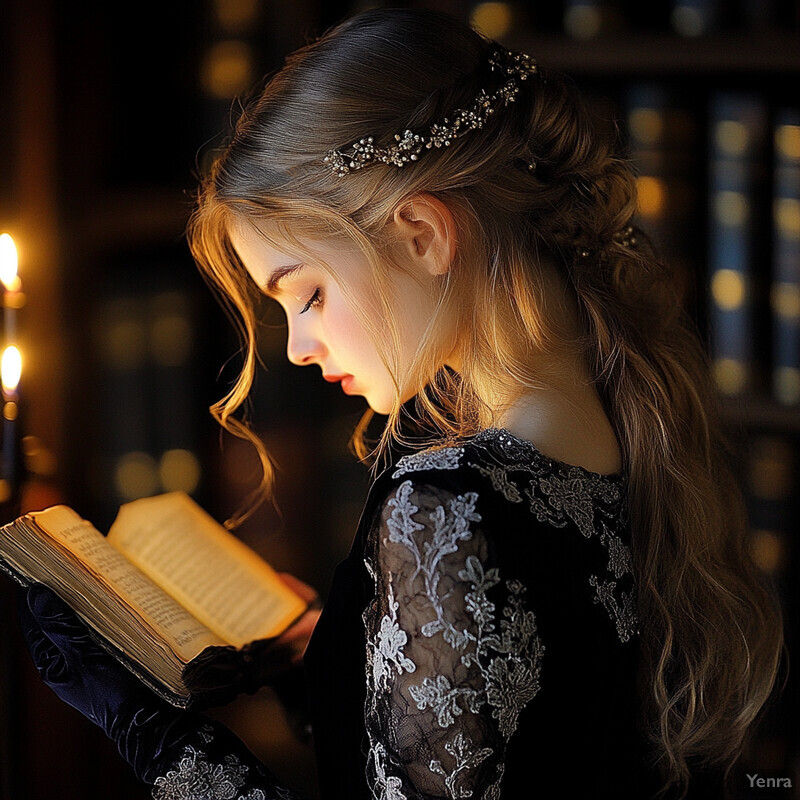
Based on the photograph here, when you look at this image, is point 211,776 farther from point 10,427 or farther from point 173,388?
point 173,388

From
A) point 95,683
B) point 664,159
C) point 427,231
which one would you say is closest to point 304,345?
point 427,231

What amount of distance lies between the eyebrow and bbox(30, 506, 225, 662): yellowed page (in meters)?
0.30

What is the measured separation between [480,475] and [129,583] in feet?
1.25

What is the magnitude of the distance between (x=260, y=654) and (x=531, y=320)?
0.47 metres

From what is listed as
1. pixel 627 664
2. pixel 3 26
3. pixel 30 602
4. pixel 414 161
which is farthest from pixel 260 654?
pixel 3 26

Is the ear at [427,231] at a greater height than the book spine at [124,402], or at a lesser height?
greater

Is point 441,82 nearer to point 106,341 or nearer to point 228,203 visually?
point 228,203

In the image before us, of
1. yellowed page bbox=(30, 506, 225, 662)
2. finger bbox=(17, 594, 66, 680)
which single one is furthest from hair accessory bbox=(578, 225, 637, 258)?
finger bbox=(17, 594, 66, 680)

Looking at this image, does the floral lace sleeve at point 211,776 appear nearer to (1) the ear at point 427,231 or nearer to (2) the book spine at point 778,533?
(1) the ear at point 427,231

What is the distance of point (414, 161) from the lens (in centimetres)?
87

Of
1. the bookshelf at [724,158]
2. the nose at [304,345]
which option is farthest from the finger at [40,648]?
the bookshelf at [724,158]

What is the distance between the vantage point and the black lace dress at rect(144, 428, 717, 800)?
28.7 inches

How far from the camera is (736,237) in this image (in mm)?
1380

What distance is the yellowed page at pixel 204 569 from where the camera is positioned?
3.23 ft
